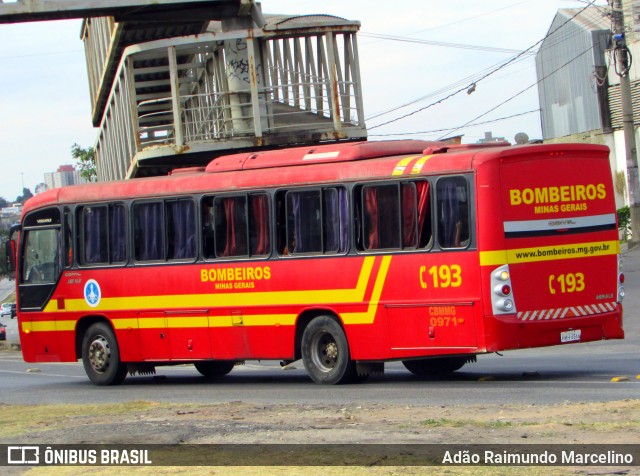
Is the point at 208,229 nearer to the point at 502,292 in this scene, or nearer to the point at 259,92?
the point at 502,292

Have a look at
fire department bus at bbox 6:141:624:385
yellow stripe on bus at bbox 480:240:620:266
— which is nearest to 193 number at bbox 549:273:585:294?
fire department bus at bbox 6:141:624:385

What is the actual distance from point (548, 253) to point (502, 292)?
925 millimetres

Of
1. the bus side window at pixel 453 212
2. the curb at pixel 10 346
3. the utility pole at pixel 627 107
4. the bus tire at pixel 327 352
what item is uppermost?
the utility pole at pixel 627 107

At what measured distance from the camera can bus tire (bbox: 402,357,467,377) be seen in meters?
16.9

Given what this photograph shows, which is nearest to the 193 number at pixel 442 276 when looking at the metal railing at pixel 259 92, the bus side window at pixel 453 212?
the bus side window at pixel 453 212

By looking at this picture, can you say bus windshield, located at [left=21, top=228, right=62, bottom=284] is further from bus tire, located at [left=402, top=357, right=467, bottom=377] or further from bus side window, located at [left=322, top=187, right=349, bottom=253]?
bus tire, located at [left=402, top=357, right=467, bottom=377]

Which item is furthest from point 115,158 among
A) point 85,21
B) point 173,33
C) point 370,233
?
point 370,233

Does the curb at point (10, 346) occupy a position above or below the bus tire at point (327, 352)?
below

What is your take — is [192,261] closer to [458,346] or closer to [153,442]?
[458,346]

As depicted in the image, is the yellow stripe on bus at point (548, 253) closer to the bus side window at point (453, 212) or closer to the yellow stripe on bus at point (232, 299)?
the bus side window at point (453, 212)

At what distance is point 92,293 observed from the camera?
A: 61.9 ft

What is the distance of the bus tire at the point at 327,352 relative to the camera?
15750mm

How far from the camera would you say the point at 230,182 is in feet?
56.3

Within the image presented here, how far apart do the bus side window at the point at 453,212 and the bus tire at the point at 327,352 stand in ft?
6.71
